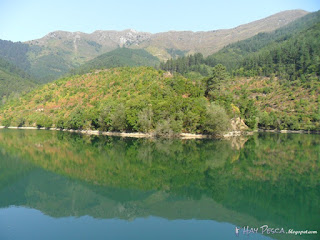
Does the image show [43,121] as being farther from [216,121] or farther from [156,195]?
[156,195]

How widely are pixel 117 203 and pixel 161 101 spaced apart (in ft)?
222

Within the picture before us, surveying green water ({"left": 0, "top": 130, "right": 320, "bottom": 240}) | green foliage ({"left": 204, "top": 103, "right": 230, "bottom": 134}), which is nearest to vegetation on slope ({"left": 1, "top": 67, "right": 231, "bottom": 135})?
green foliage ({"left": 204, "top": 103, "right": 230, "bottom": 134})

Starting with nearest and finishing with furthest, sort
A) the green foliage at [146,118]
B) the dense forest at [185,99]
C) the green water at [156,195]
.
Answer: the green water at [156,195] < the green foliage at [146,118] < the dense forest at [185,99]

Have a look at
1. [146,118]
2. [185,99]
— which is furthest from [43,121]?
[185,99]

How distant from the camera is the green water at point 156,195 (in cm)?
2397

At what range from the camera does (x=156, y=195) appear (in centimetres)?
3269

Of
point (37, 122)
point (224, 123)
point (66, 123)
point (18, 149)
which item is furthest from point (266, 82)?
point (18, 149)

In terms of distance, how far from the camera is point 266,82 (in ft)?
522

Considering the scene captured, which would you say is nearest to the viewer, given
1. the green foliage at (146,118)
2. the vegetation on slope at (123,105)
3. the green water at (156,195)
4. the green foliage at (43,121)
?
→ the green water at (156,195)

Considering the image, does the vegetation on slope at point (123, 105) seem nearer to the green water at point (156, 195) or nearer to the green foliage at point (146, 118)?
the green foliage at point (146, 118)

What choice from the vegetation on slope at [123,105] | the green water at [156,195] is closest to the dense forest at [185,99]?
the vegetation on slope at [123,105]

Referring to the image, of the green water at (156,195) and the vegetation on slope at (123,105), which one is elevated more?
the vegetation on slope at (123,105)

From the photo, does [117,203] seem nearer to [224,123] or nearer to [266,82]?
[224,123]

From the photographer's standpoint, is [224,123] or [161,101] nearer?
[224,123]
